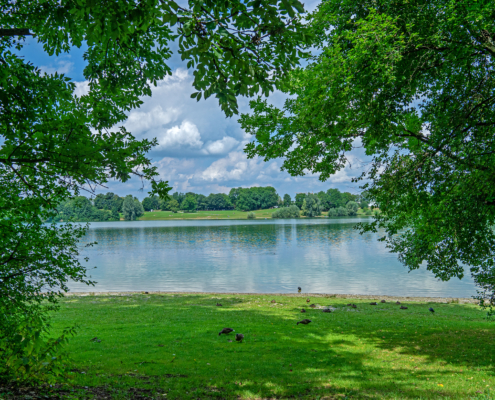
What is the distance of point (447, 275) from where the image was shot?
40.7 ft

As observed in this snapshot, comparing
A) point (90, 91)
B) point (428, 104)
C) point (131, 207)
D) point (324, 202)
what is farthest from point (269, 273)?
point (324, 202)

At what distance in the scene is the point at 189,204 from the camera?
191375 mm

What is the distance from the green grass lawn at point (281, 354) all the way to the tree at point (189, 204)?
174910 millimetres

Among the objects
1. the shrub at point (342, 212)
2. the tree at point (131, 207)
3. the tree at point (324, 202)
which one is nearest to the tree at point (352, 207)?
the shrub at point (342, 212)

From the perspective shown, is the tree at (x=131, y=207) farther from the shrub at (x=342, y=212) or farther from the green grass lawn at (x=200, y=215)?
the shrub at (x=342, y=212)

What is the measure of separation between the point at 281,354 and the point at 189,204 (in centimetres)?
18522

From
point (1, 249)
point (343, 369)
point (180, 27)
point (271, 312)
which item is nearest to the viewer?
point (180, 27)

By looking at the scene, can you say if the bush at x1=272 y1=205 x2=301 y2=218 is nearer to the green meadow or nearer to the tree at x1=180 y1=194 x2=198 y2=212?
the green meadow

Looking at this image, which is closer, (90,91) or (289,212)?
(90,91)

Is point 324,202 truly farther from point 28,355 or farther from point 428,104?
point 28,355

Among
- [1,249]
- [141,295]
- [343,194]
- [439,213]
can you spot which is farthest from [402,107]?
[343,194]

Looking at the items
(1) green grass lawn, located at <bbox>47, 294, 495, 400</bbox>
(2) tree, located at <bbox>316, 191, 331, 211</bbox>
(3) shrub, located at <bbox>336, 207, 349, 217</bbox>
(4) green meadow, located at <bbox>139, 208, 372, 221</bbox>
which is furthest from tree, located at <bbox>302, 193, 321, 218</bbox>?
(1) green grass lawn, located at <bbox>47, 294, 495, 400</bbox>

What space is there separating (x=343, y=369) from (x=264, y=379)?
211 centimetres

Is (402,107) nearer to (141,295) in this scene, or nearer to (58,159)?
(58,159)
